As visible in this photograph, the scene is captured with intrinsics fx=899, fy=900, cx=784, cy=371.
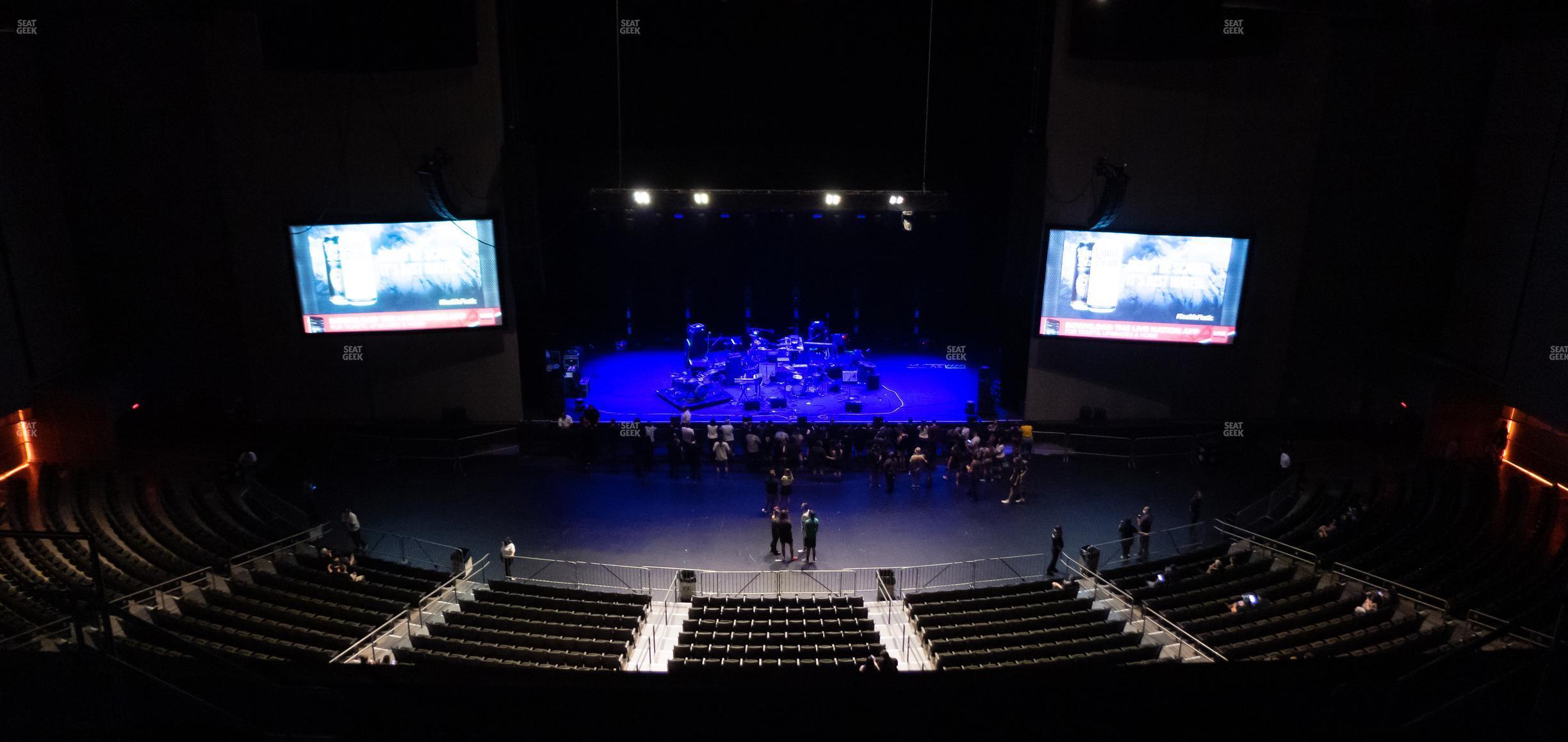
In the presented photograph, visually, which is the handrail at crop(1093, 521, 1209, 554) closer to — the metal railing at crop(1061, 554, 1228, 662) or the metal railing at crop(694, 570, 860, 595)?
the metal railing at crop(1061, 554, 1228, 662)

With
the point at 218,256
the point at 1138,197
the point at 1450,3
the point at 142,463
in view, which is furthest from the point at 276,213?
the point at 1450,3

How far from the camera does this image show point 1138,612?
518 inches

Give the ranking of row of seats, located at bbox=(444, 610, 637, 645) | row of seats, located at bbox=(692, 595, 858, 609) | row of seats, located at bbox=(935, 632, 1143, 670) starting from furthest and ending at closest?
row of seats, located at bbox=(692, 595, 858, 609) < row of seats, located at bbox=(444, 610, 637, 645) < row of seats, located at bbox=(935, 632, 1143, 670)

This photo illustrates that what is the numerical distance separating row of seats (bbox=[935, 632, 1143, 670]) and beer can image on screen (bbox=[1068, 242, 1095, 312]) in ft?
32.7

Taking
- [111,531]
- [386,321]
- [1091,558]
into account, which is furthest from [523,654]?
[386,321]

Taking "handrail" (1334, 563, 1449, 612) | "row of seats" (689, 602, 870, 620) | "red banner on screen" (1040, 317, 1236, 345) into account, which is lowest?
"row of seats" (689, 602, 870, 620)

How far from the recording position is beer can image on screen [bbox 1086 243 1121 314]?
19984mm

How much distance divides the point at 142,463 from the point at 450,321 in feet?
21.2

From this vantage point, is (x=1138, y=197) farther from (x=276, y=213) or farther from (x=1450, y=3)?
(x=276, y=213)

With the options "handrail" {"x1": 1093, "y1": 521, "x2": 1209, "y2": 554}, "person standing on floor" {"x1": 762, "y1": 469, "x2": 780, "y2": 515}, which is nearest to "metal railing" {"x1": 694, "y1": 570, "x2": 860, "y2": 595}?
"person standing on floor" {"x1": 762, "y1": 469, "x2": 780, "y2": 515}

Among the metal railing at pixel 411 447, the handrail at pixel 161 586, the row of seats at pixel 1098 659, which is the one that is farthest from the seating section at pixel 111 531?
the row of seats at pixel 1098 659

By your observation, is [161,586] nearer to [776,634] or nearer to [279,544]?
[279,544]

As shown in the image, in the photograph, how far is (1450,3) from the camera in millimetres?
12898

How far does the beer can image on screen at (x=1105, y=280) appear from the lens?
1998 cm
